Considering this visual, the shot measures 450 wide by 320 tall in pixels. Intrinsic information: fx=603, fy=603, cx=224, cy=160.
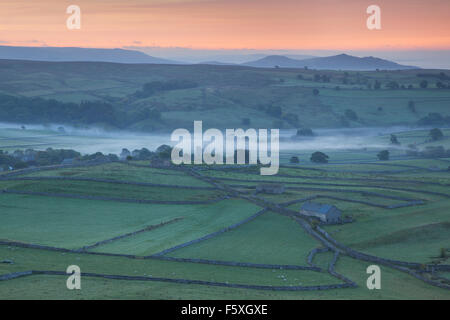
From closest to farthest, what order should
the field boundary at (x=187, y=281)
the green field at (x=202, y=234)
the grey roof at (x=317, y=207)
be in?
the green field at (x=202, y=234), the field boundary at (x=187, y=281), the grey roof at (x=317, y=207)

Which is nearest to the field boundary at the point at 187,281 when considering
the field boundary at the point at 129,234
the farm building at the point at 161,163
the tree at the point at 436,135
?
the field boundary at the point at 129,234

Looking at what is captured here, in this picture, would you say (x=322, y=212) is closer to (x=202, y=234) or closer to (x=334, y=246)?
(x=334, y=246)

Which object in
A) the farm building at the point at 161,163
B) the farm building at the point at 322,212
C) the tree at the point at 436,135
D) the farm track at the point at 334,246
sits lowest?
the farm track at the point at 334,246

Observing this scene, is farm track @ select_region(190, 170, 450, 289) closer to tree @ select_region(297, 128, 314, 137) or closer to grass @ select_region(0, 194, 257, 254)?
grass @ select_region(0, 194, 257, 254)

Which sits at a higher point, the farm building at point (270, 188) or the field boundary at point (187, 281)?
the farm building at point (270, 188)

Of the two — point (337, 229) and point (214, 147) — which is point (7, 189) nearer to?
point (337, 229)

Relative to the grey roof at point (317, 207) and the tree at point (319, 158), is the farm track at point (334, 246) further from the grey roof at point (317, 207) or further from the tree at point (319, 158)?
the tree at point (319, 158)

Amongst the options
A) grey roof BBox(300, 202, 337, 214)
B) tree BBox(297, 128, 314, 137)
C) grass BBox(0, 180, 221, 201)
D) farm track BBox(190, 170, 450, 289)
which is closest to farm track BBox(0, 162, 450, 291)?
farm track BBox(190, 170, 450, 289)

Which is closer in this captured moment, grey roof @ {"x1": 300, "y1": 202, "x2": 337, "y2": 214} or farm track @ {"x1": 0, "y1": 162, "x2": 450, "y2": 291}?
farm track @ {"x1": 0, "y1": 162, "x2": 450, "y2": 291}
